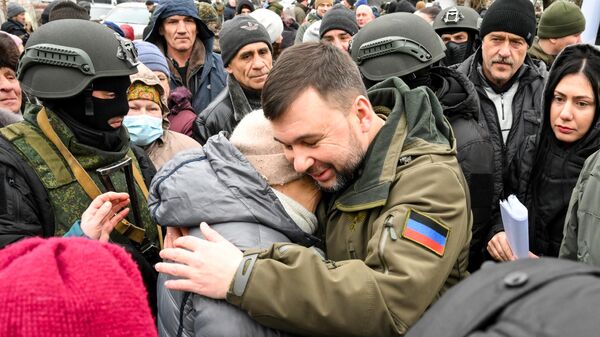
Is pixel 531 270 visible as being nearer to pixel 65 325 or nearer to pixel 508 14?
pixel 65 325

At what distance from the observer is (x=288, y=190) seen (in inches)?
73.3

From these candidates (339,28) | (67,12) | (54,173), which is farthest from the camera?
(339,28)

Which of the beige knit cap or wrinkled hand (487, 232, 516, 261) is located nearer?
the beige knit cap

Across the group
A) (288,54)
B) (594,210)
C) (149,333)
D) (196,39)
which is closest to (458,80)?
(594,210)

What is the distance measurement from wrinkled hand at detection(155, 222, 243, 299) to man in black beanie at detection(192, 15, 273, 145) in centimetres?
207

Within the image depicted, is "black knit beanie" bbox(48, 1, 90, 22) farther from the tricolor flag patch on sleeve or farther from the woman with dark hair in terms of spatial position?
the tricolor flag patch on sleeve

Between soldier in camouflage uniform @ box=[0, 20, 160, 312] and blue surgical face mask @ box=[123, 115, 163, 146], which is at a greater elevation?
soldier in camouflage uniform @ box=[0, 20, 160, 312]

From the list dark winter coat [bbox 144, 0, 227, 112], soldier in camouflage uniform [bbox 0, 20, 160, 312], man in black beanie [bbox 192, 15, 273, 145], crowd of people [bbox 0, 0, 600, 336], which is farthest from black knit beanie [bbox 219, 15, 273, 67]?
soldier in camouflage uniform [bbox 0, 20, 160, 312]

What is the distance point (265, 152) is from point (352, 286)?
590 mm

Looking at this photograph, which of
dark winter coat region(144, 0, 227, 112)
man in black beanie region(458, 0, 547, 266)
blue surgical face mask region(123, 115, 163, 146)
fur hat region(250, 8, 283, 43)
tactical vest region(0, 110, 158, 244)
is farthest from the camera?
fur hat region(250, 8, 283, 43)

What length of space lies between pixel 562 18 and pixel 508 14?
1.35 meters

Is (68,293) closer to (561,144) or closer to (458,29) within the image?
(561,144)

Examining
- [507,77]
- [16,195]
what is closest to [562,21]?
[507,77]

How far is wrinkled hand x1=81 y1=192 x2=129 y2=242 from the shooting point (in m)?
2.07
